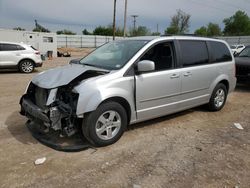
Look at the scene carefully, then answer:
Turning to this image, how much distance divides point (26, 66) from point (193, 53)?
32.3 feet

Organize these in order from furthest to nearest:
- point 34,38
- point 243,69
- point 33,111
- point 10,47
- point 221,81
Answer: point 34,38
point 10,47
point 243,69
point 221,81
point 33,111

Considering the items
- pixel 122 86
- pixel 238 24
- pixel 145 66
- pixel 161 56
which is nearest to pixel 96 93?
pixel 122 86

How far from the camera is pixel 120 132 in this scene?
4.13m

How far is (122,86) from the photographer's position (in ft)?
13.1

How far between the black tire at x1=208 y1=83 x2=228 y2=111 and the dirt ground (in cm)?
79

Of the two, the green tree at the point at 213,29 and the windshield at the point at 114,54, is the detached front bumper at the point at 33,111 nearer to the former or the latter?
the windshield at the point at 114,54

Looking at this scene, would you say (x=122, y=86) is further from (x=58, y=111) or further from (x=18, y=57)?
(x=18, y=57)

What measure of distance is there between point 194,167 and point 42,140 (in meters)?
2.33

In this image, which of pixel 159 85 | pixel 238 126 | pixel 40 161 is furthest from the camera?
pixel 238 126

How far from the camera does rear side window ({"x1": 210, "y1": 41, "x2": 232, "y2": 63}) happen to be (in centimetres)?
577

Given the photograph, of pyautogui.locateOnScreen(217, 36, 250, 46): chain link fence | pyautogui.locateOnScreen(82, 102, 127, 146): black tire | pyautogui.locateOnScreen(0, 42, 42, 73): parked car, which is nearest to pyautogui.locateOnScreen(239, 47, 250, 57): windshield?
pyautogui.locateOnScreen(82, 102, 127, 146): black tire

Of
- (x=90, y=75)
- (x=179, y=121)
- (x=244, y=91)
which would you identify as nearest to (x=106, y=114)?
(x=90, y=75)

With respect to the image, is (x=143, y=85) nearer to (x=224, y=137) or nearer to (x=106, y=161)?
(x=106, y=161)

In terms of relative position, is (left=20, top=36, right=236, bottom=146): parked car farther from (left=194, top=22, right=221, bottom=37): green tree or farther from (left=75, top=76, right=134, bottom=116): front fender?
(left=194, top=22, right=221, bottom=37): green tree
